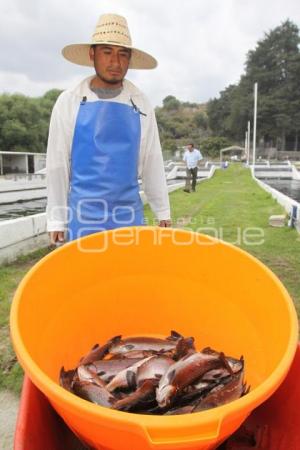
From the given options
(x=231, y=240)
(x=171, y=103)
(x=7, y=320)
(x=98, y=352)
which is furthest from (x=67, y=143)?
(x=171, y=103)

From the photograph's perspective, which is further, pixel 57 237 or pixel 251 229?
pixel 251 229

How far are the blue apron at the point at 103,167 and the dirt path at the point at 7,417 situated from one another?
1.19 m

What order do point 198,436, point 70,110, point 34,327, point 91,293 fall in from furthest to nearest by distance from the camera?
point 70,110 < point 91,293 < point 34,327 < point 198,436

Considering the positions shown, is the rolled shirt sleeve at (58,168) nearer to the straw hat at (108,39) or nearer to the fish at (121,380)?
the straw hat at (108,39)

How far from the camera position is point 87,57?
3.04 metres

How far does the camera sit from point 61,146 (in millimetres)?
2752

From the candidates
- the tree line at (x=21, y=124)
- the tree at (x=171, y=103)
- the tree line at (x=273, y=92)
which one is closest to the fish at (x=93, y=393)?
the tree line at (x=21, y=124)

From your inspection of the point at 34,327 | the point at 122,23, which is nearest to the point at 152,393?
the point at 34,327

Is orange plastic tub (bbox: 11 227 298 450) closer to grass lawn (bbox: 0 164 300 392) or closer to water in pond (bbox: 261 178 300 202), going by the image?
grass lawn (bbox: 0 164 300 392)

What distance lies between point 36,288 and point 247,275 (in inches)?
38.2

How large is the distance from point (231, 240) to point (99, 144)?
563 cm

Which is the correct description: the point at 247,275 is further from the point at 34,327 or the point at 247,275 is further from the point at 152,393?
the point at 34,327

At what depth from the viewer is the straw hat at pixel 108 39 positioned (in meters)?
2.70

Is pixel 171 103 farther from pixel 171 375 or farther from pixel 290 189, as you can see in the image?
pixel 171 375
